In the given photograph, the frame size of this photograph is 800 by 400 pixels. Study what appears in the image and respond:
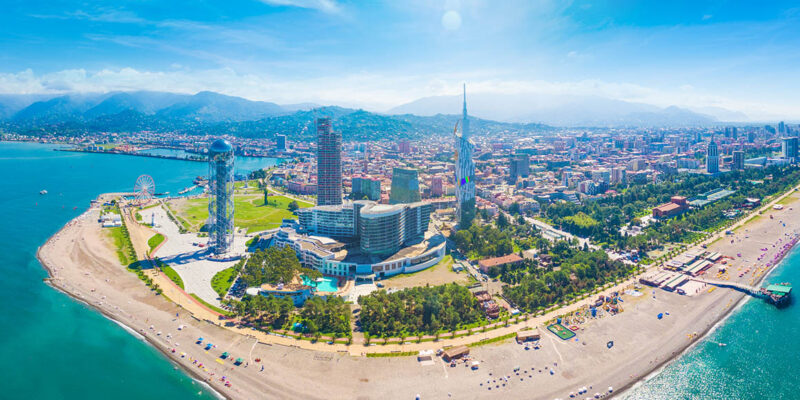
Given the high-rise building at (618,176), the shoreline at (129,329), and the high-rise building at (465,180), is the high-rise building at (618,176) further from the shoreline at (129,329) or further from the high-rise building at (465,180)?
the shoreline at (129,329)

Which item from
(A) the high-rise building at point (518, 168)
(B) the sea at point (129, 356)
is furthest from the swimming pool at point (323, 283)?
(A) the high-rise building at point (518, 168)

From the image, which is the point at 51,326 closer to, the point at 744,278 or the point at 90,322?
the point at 90,322

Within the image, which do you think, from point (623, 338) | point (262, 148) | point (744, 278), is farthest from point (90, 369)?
point (262, 148)

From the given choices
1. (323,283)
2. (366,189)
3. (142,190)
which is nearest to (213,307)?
(323,283)

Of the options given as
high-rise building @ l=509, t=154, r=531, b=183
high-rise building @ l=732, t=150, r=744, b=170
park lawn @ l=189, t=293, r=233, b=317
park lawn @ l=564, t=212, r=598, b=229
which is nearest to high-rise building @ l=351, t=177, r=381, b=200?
park lawn @ l=564, t=212, r=598, b=229

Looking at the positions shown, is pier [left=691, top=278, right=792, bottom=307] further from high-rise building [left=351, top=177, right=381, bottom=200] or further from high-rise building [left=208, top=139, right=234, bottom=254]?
high-rise building [left=351, top=177, right=381, bottom=200]

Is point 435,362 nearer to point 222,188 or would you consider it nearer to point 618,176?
point 222,188
